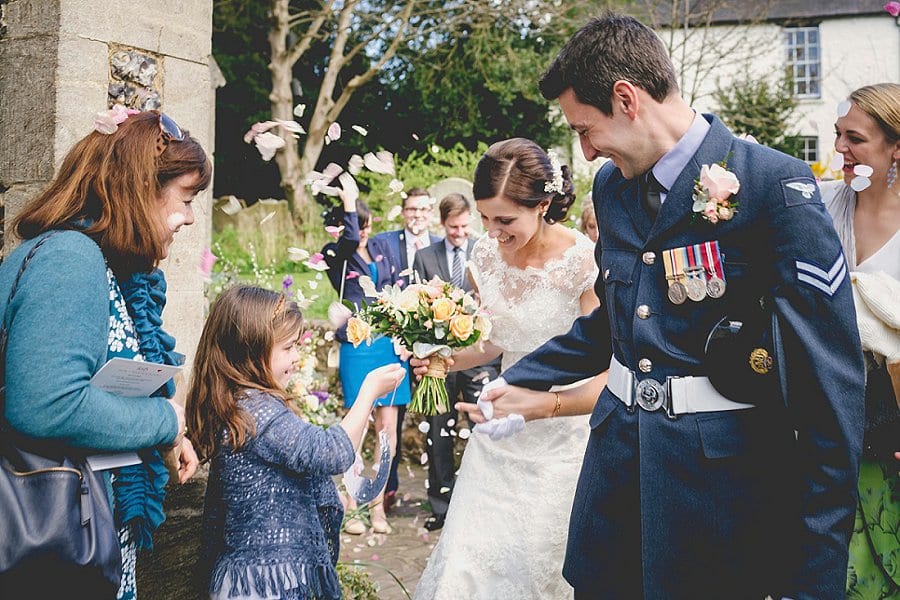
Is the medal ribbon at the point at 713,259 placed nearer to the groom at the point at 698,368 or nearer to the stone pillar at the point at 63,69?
the groom at the point at 698,368

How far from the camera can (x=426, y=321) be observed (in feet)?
11.3

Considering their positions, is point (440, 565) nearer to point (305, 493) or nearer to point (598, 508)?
point (305, 493)

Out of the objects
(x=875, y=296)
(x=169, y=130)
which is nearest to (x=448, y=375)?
(x=875, y=296)

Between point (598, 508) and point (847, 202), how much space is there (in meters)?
1.71

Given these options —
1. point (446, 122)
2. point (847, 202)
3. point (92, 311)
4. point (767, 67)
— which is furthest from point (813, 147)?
point (92, 311)

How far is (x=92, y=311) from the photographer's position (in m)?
2.18

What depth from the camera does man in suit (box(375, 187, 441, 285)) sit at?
7.55 meters

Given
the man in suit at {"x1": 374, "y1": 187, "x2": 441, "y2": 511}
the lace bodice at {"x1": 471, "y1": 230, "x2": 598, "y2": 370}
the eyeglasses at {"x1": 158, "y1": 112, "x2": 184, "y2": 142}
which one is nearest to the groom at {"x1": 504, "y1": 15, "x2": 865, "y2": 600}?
the eyeglasses at {"x1": 158, "y1": 112, "x2": 184, "y2": 142}

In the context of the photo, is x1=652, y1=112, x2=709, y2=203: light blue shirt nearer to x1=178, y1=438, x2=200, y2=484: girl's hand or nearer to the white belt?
the white belt

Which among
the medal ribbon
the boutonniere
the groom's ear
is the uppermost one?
the groom's ear

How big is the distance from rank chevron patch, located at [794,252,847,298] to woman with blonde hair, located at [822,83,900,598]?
95 cm

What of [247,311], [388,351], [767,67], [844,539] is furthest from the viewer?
[767,67]

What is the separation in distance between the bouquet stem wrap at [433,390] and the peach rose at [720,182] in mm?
1712

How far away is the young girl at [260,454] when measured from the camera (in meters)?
2.84
